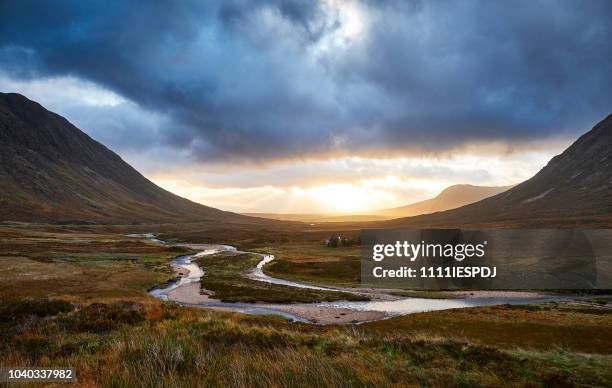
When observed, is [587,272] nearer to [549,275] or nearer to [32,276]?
[549,275]

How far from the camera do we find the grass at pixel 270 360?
7.92 m

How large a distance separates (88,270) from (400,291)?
52.0 m

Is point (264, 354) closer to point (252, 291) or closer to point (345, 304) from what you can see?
point (345, 304)

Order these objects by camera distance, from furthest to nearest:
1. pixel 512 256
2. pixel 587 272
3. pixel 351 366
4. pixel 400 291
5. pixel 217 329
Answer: pixel 512 256
pixel 587 272
pixel 400 291
pixel 217 329
pixel 351 366

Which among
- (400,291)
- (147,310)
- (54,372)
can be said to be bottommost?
(400,291)

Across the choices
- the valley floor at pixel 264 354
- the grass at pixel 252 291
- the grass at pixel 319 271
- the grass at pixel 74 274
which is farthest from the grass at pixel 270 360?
the grass at pixel 319 271

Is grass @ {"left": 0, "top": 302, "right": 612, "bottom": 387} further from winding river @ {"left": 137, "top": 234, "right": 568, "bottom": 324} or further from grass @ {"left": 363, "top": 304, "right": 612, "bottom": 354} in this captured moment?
winding river @ {"left": 137, "top": 234, "right": 568, "bottom": 324}

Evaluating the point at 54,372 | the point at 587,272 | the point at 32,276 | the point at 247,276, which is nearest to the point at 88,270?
the point at 32,276

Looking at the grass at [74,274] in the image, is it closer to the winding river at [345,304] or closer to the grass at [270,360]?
the winding river at [345,304]

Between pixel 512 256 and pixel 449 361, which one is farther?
pixel 512 256

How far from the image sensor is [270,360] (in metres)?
9.25

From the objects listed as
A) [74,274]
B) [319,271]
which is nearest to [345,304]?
[319,271]

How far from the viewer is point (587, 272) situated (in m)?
67.2

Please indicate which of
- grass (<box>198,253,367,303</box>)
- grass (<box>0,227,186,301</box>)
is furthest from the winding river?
grass (<box>0,227,186,301</box>)
